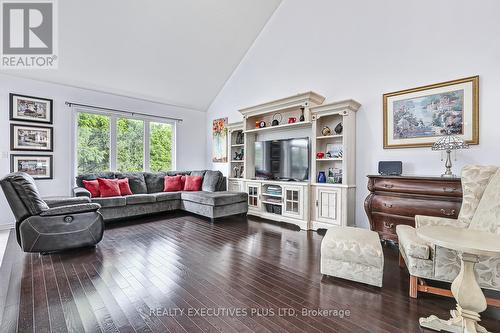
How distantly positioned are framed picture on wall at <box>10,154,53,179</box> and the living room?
0.08 ft

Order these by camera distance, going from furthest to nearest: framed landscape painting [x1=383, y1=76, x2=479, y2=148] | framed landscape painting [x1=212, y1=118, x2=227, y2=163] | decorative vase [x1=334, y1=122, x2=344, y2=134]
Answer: framed landscape painting [x1=212, y1=118, x2=227, y2=163], decorative vase [x1=334, y1=122, x2=344, y2=134], framed landscape painting [x1=383, y1=76, x2=479, y2=148]

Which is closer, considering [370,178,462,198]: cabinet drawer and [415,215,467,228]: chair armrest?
[415,215,467,228]: chair armrest

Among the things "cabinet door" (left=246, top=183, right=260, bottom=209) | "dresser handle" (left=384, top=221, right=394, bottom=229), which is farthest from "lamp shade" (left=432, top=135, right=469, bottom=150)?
"cabinet door" (left=246, top=183, right=260, bottom=209)

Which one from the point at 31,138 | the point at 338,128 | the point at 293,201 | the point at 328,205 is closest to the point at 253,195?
the point at 293,201

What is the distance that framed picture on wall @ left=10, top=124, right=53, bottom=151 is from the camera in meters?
4.17

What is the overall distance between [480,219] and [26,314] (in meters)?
3.57

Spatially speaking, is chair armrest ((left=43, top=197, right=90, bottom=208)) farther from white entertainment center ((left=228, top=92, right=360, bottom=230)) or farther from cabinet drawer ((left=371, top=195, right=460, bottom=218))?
cabinet drawer ((left=371, top=195, right=460, bottom=218))

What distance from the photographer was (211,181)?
544 cm

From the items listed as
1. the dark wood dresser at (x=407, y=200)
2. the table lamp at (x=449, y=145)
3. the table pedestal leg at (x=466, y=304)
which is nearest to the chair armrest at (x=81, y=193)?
the dark wood dresser at (x=407, y=200)

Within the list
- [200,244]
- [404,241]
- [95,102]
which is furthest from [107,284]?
[95,102]

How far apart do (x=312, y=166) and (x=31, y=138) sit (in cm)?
508

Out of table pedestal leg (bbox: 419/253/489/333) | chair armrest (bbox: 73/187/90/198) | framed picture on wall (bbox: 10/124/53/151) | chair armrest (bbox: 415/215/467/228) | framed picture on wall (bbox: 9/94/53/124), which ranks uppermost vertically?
framed picture on wall (bbox: 9/94/53/124)

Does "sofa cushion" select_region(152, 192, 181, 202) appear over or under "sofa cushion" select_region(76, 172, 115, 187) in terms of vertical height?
under

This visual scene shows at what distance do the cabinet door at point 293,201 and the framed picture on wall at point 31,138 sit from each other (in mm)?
4540
